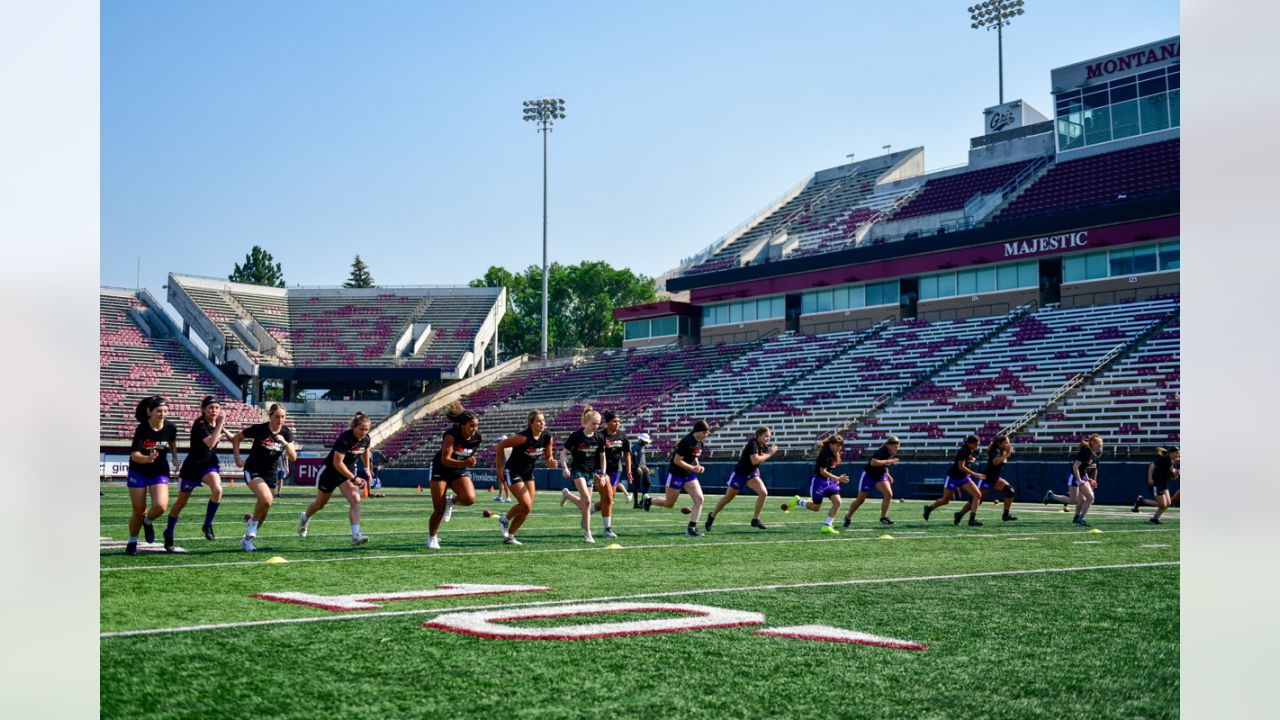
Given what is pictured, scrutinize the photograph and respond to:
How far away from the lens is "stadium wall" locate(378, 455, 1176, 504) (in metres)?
28.4

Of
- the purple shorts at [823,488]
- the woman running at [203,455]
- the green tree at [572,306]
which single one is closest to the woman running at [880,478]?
the purple shorts at [823,488]

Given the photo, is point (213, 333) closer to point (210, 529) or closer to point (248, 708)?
point (210, 529)

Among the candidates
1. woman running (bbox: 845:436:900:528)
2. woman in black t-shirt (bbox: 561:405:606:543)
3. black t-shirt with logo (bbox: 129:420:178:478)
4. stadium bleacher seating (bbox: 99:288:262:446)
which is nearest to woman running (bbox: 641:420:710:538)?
woman in black t-shirt (bbox: 561:405:606:543)

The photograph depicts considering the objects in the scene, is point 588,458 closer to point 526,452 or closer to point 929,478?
point 526,452

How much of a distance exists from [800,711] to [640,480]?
2175cm

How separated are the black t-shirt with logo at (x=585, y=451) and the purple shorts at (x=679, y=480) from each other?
61.3 inches

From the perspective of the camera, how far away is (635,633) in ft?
21.1

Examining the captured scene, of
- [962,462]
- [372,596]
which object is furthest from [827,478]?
[372,596]

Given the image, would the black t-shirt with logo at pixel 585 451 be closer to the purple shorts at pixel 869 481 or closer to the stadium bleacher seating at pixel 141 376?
the purple shorts at pixel 869 481

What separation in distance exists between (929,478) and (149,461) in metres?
24.2

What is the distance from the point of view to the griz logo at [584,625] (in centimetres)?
636

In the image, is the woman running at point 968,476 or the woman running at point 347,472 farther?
the woman running at point 968,476
